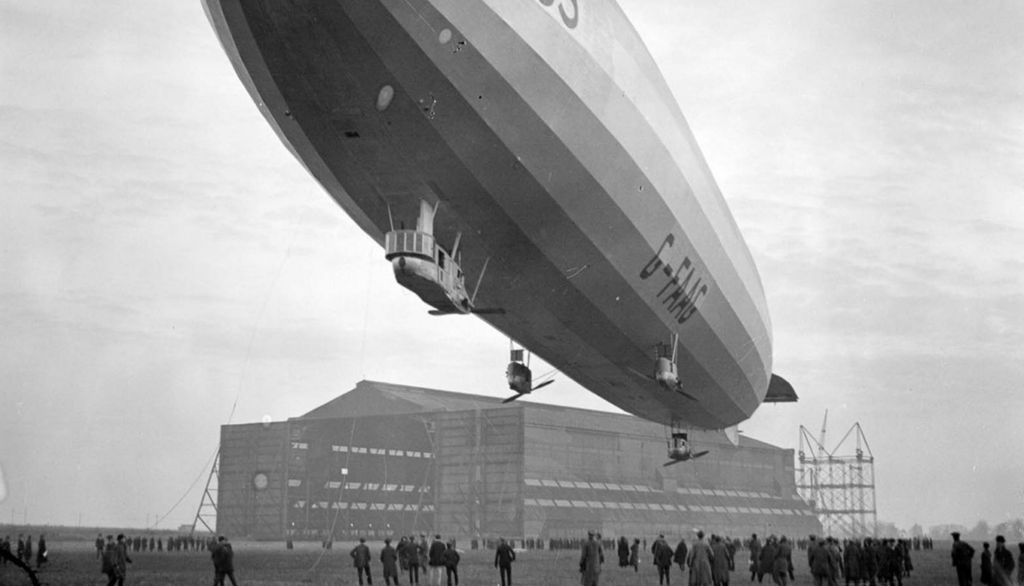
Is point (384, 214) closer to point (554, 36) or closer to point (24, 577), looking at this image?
point (554, 36)

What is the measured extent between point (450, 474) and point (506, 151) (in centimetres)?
6104

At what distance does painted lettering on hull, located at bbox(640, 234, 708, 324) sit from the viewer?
15000 mm

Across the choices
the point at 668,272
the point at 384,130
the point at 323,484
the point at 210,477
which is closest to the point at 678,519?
the point at 323,484

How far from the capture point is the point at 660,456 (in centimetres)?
8331

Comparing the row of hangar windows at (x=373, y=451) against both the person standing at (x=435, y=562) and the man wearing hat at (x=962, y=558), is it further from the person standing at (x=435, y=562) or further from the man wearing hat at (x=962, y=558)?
the man wearing hat at (x=962, y=558)

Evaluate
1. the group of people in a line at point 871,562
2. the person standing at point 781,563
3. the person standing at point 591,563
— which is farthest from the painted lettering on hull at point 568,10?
the group of people in a line at point 871,562

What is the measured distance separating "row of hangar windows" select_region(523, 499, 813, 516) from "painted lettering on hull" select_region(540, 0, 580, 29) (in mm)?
58143

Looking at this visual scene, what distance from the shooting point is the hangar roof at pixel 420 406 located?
75125 mm

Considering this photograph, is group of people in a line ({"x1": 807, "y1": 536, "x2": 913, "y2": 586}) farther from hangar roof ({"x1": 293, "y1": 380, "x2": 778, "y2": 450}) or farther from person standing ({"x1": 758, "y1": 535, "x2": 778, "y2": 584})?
hangar roof ({"x1": 293, "y1": 380, "x2": 778, "y2": 450})

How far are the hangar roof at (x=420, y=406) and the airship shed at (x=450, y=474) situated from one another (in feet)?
0.52

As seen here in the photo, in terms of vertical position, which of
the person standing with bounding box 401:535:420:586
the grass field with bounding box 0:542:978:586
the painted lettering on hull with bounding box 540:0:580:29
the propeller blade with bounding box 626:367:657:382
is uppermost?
the painted lettering on hull with bounding box 540:0:580:29

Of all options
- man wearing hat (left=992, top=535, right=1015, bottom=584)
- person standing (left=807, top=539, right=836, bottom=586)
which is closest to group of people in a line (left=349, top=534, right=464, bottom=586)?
person standing (left=807, top=539, right=836, bottom=586)

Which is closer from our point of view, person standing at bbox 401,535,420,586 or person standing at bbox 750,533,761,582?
person standing at bbox 401,535,420,586

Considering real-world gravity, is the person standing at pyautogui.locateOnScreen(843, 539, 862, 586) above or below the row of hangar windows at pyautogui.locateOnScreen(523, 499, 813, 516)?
above
